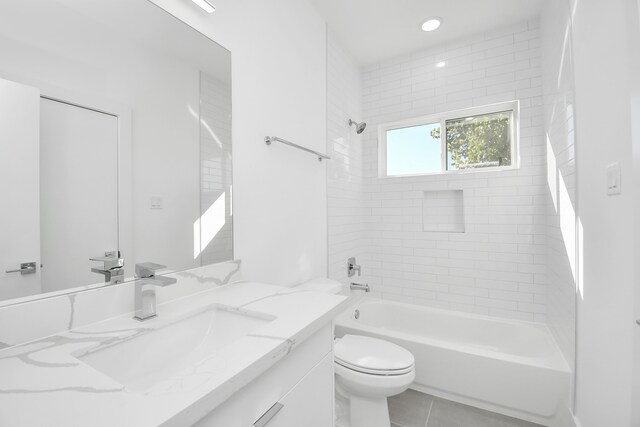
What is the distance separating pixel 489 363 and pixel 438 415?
18.3 inches

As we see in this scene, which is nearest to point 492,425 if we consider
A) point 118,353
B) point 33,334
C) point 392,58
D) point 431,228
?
point 431,228

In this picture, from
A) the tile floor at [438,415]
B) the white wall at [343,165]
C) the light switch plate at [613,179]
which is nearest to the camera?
the light switch plate at [613,179]

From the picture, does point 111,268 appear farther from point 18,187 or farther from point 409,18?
point 409,18

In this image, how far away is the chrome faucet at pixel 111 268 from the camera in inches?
36.1

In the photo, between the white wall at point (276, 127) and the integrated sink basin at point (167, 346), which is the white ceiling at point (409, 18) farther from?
the integrated sink basin at point (167, 346)

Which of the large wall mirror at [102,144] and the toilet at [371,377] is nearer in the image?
the large wall mirror at [102,144]

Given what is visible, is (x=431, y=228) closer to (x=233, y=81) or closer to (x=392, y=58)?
(x=392, y=58)

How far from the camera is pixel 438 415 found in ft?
6.04

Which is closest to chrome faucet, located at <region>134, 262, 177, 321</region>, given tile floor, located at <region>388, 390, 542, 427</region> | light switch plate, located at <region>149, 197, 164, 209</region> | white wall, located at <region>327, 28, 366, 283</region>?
light switch plate, located at <region>149, 197, 164, 209</region>

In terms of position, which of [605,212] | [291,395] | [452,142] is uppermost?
[452,142]

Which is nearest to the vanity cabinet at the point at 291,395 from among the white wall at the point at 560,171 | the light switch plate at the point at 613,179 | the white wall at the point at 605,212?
the white wall at the point at 605,212

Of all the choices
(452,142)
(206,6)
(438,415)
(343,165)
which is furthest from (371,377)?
(452,142)

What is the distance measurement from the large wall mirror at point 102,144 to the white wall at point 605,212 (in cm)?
157

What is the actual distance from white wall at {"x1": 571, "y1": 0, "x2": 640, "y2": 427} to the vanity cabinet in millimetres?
1035
